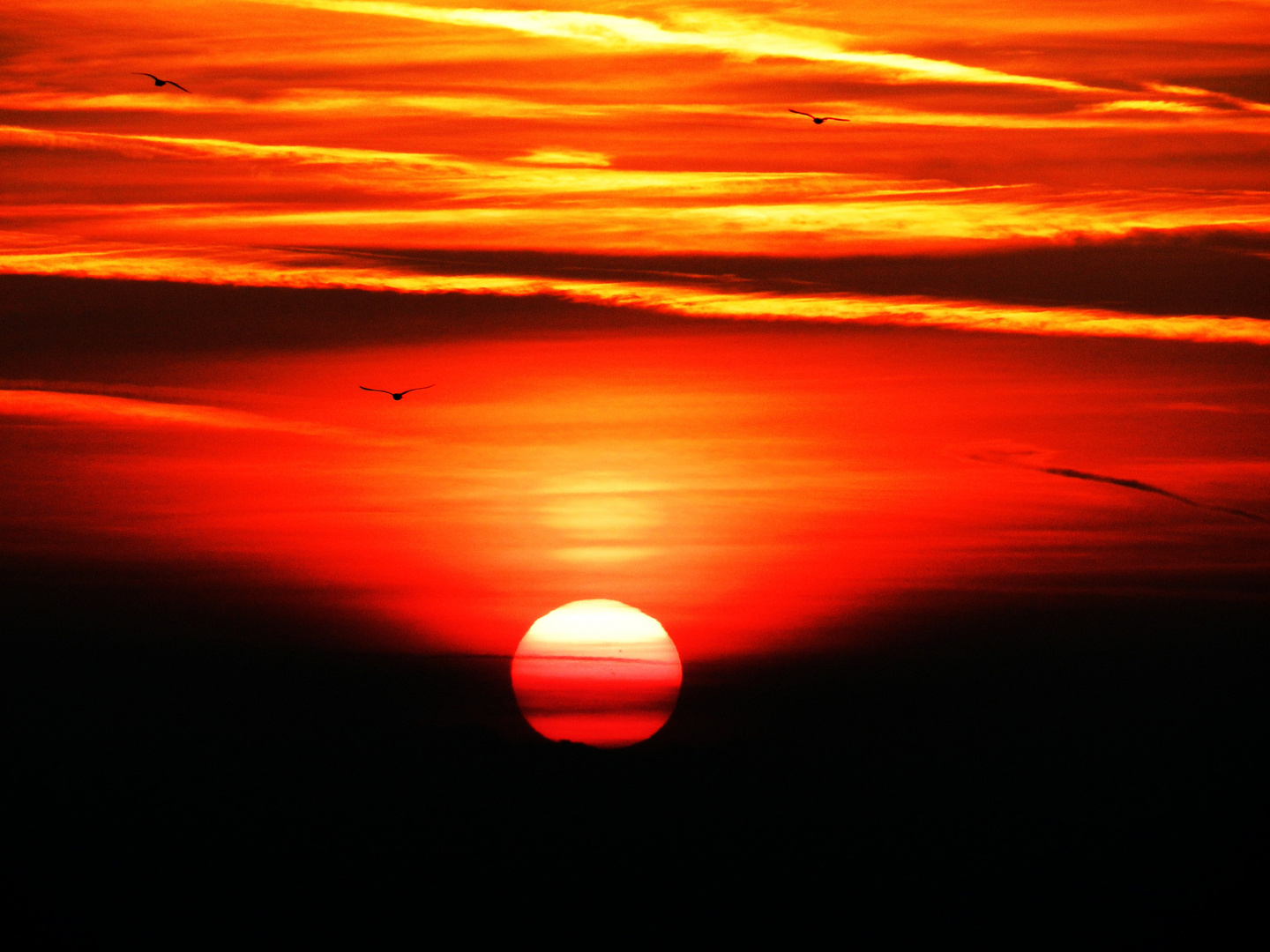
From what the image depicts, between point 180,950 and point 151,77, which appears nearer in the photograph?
point 151,77

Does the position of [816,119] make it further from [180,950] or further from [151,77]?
[180,950]

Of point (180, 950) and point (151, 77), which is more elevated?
point (151, 77)

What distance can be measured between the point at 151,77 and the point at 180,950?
131531mm

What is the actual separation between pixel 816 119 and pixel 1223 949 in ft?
443

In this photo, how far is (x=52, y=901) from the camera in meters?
199

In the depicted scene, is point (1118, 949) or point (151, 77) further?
point (1118, 949)

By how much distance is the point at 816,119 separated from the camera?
90938 mm

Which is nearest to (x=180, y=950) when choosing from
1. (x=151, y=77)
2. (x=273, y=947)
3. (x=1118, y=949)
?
(x=273, y=947)

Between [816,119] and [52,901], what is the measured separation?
14313 cm

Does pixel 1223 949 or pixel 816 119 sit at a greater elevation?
pixel 816 119

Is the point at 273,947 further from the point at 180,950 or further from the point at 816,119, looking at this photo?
the point at 816,119

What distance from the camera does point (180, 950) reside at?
19738cm

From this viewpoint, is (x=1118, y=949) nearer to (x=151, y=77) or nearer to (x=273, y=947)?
(x=273, y=947)

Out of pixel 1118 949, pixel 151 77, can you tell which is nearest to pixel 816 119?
pixel 151 77
